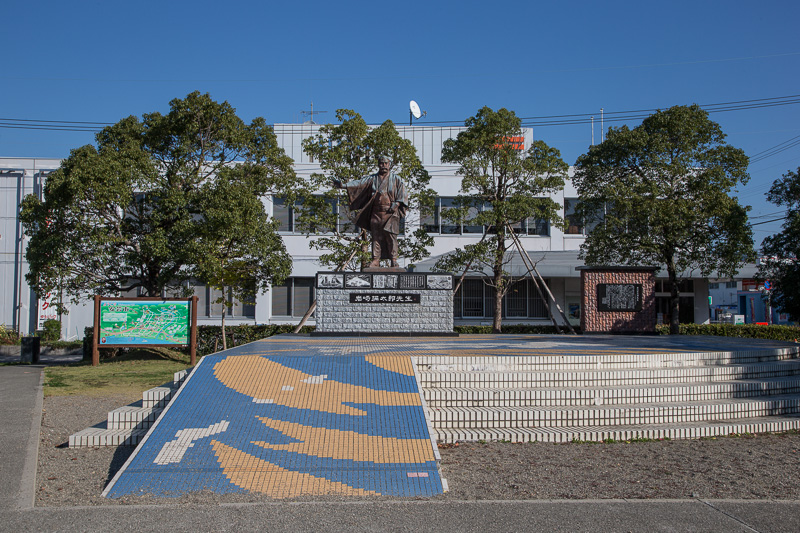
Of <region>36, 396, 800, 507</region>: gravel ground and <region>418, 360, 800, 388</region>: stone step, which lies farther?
<region>418, 360, 800, 388</region>: stone step

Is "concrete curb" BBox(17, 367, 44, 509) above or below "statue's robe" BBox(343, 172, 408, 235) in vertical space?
below

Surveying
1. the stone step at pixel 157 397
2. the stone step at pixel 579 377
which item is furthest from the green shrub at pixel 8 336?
the stone step at pixel 579 377

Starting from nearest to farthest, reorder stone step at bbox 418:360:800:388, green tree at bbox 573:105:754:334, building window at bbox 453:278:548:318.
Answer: stone step at bbox 418:360:800:388 → green tree at bbox 573:105:754:334 → building window at bbox 453:278:548:318

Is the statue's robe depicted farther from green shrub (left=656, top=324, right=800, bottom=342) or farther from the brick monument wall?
green shrub (left=656, top=324, right=800, bottom=342)

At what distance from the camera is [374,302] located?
13859 mm

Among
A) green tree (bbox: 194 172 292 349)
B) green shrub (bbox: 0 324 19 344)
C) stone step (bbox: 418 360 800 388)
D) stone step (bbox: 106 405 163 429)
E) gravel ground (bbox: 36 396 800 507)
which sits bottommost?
green shrub (bbox: 0 324 19 344)

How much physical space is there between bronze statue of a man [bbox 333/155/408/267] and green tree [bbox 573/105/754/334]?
695 centimetres

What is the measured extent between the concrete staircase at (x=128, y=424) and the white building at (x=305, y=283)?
1710 centimetres

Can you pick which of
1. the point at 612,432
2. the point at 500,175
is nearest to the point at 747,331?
the point at 500,175

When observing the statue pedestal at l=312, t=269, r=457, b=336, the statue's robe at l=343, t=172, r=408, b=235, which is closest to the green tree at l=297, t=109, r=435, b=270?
the statue's robe at l=343, t=172, r=408, b=235

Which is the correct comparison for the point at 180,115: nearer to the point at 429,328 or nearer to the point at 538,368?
the point at 429,328

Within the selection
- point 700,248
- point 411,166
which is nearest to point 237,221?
point 411,166

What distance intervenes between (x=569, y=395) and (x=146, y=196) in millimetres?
13274

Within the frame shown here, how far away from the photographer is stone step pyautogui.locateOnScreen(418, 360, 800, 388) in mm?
7695
